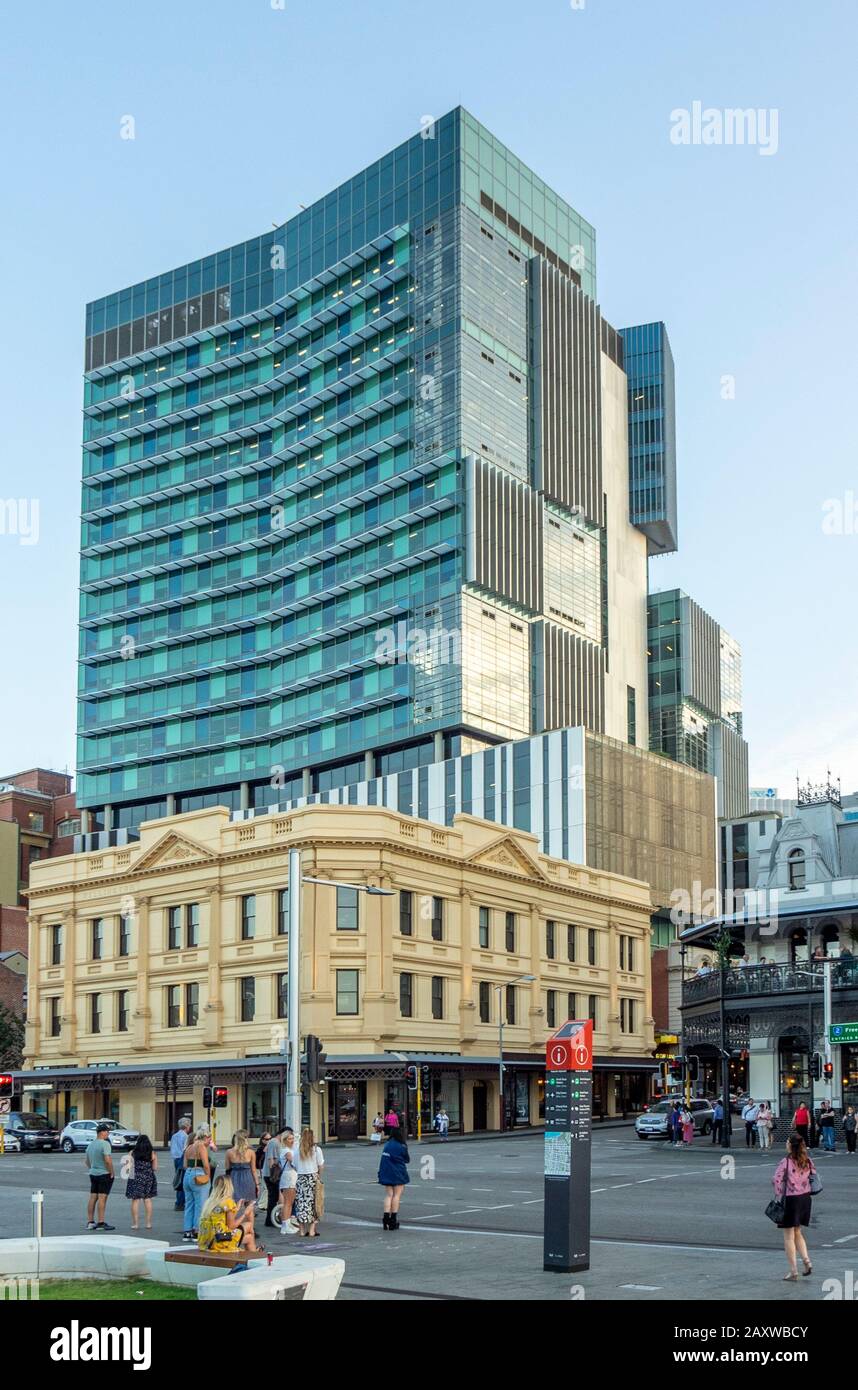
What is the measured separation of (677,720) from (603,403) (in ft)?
110

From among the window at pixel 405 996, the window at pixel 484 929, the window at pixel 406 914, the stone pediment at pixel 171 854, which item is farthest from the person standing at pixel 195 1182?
the window at pixel 484 929

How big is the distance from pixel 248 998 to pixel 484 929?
38.9 ft

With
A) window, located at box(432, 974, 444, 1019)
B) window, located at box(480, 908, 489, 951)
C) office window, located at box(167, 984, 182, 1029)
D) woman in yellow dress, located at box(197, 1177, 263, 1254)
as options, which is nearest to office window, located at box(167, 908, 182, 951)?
office window, located at box(167, 984, 182, 1029)

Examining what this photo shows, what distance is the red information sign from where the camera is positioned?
2030 centimetres

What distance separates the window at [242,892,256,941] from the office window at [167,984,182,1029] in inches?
221

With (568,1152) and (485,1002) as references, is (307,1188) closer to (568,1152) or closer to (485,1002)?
(568,1152)

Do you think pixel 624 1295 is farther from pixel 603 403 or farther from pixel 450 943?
pixel 603 403

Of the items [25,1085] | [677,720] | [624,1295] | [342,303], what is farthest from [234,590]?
[624,1295]

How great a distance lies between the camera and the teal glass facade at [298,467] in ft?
386

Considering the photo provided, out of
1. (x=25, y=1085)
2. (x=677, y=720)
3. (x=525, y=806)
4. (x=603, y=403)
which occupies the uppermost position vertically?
(x=603, y=403)

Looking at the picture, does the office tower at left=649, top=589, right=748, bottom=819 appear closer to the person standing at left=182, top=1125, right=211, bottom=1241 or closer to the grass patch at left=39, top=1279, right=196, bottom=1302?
the person standing at left=182, top=1125, right=211, bottom=1241

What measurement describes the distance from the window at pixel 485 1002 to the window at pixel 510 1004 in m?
1.48

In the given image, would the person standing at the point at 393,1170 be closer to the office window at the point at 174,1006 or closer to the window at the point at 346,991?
the window at the point at 346,991

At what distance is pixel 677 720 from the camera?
513 ft
